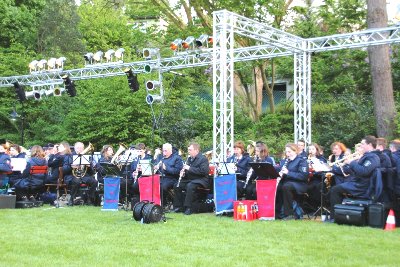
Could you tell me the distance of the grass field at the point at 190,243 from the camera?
25.4 ft

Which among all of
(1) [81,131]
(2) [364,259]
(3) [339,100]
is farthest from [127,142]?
(2) [364,259]

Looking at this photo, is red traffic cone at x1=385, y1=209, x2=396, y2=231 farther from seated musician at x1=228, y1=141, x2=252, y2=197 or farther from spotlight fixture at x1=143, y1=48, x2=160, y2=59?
spotlight fixture at x1=143, y1=48, x2=160, y2=59

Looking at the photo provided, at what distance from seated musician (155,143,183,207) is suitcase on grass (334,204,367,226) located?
13.9 ft

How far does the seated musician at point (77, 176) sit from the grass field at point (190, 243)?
3302mm

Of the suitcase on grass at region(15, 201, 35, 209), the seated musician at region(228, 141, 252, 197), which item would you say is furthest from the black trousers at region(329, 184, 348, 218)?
the suitcase on grass at region(15, 201, 35, 209)

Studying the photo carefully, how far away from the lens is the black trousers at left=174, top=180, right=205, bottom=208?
44.8ft

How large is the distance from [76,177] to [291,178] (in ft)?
19.8

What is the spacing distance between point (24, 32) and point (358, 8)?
54.5 ft

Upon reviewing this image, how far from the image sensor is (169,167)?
14.3 metres

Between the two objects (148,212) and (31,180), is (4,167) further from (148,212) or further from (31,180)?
(148,212)

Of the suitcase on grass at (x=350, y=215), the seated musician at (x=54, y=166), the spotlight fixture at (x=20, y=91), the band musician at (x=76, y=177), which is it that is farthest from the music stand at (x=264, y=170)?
the spotlight fixture at (x=20, y=91)

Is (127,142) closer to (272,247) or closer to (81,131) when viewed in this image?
(81,131)

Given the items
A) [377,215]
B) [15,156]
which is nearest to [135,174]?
[15,156]

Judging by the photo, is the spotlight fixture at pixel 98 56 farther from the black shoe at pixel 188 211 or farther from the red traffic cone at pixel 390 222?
the red traffic cone at pixel 390 222
